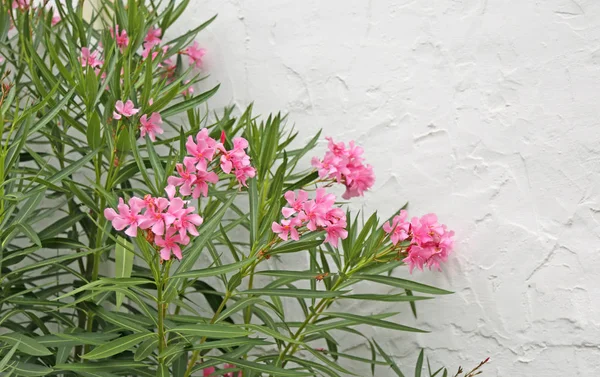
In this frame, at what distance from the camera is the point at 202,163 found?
1.27m

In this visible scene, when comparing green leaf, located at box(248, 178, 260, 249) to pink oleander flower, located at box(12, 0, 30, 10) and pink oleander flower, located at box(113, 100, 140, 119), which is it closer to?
pink oleander flower, located at box(113, 100, 140, 119)

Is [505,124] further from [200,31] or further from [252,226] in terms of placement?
[200,31]

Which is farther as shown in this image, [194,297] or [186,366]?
[194,297]

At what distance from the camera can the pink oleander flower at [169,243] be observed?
1129 millimetres

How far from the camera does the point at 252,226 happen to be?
1.35 metres

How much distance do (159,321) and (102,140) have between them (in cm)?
41

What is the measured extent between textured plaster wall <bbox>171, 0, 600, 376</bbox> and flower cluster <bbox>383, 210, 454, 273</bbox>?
0.34 ft

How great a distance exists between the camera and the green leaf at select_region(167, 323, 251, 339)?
1.23 m

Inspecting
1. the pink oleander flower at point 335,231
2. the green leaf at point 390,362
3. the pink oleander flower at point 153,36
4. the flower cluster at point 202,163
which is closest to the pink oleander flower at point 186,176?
the flower cluster at point 202,163

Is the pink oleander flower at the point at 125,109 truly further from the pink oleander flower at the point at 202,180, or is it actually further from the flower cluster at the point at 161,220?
the flower cluster at the point at 161,220

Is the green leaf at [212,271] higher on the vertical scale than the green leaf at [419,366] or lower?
higher

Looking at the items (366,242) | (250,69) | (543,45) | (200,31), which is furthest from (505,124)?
(200,31)

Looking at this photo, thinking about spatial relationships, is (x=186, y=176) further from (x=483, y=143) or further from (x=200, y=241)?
(x=483, y=143)

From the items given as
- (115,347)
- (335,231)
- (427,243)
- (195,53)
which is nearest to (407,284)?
(427,243)
